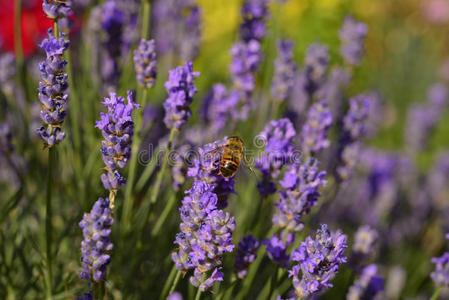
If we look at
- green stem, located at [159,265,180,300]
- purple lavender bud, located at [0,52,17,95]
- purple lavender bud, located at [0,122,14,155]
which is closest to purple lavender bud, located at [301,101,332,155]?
green stem, located at [159,265,180,300]

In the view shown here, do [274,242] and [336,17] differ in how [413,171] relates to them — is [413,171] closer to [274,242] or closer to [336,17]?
[336,17]

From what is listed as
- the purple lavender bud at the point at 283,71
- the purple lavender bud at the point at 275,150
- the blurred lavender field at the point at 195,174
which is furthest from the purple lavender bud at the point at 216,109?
the purple lavender bud at the point at 275,150

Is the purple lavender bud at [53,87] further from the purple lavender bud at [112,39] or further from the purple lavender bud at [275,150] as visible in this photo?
the purple lavender bud at [112,39]

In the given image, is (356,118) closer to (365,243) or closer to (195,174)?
(365,243)

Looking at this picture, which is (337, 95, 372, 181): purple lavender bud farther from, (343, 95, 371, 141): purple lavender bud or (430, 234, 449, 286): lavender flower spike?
(430, 234, 449, 286): lavender flower spike

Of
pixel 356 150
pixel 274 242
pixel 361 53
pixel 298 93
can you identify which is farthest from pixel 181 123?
pixel 298 93
